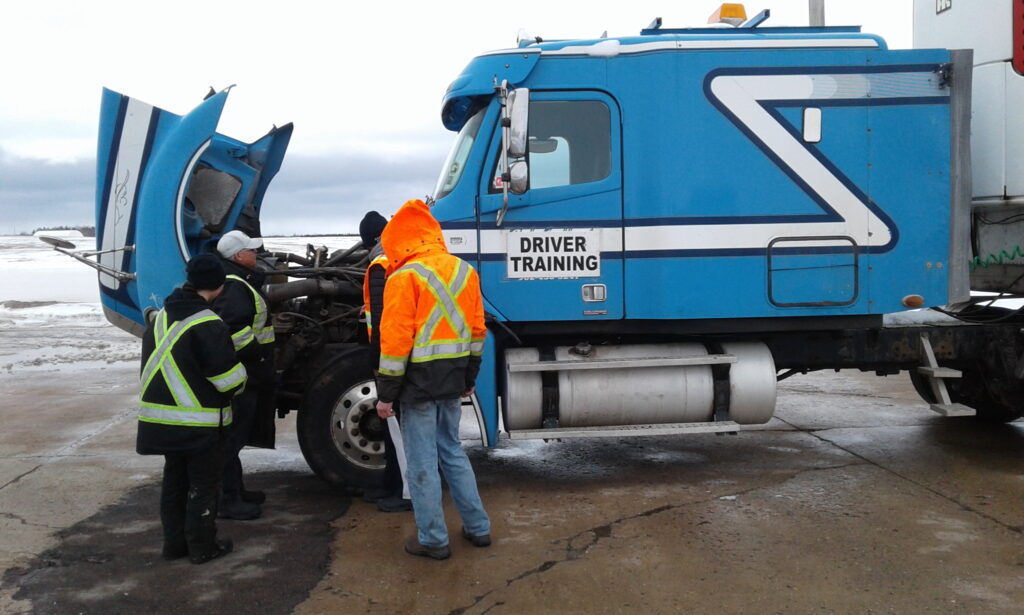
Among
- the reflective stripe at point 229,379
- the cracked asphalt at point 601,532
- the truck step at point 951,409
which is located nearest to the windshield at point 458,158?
the reflective stripe at point 229,379

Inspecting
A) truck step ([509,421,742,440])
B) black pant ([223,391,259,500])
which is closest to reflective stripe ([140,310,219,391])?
black pant ([223,391,259,500])

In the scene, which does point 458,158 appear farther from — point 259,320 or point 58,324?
point 58,324

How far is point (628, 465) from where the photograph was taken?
22.1 feet

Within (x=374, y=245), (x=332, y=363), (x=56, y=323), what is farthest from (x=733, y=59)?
(x=56, y=323)

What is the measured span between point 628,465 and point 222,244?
3.40m

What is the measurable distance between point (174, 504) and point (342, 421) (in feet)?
4.62

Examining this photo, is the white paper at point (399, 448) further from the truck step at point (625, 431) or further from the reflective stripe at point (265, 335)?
the reflective stripe at point (265, 335)

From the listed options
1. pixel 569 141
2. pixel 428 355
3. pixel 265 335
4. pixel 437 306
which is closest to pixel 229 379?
pixel 265 335

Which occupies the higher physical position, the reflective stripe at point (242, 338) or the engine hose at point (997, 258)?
the engine hose at point (997, 258)

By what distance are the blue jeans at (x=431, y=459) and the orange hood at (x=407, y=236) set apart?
0.79m

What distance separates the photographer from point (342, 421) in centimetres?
592

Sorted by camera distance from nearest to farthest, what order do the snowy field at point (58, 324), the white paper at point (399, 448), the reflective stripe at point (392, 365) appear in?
the reflective stripe at point (392, 365) → the white paper at point (399, 448) → the snowy field at point (58, 324)

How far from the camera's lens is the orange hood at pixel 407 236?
4.58m

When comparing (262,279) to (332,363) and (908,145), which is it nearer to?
(332,363)
